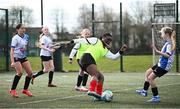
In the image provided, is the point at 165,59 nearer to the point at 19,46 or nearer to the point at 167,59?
the point at 167,59

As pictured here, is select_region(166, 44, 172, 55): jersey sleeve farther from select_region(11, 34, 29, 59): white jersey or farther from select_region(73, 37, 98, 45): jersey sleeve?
select_region(11, 34, 29, 59): white jersey

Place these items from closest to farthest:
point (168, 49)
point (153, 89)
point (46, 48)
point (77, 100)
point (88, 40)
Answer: point (168, 49) < point (153, 89) < point (77, 100) < point (88, 40) < point (46, 48)

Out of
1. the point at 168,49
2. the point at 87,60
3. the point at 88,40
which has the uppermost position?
the point at 88,40

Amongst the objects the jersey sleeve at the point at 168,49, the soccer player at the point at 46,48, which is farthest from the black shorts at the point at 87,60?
the soccer player at the point at 46,48

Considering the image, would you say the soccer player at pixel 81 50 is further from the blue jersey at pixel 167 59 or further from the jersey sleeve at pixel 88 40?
the blue jersey at pixel 167 59

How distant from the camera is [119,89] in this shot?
16.2m

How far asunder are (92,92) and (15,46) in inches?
105

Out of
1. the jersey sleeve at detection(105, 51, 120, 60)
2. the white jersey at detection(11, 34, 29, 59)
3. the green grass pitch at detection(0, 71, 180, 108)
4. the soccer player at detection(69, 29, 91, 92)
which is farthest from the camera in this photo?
the soccer player at detection(69, 29, 91, 92)

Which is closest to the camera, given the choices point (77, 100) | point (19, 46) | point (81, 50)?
point (77, 100)

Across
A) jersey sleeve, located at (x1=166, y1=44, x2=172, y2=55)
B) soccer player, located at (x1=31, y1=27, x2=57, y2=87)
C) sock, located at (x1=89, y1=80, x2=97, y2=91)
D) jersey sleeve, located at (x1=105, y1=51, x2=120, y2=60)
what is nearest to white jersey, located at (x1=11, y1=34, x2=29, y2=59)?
sock, located at (x1=89, y1=80, x2=97, y2=91)

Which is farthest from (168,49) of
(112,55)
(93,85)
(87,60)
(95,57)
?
(93,85)

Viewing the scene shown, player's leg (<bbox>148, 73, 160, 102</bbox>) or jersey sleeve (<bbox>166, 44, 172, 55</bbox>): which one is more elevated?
jersey sleeve (<bbox>166, 44, 172, 55</bbox>)

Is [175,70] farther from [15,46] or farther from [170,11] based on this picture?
[15,46]

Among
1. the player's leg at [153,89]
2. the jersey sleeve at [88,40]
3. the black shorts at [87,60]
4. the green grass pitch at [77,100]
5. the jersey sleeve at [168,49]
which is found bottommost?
the green grass pitch at [77,100]
